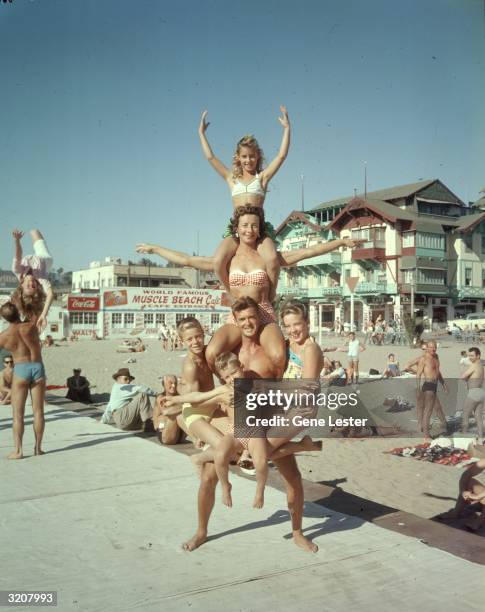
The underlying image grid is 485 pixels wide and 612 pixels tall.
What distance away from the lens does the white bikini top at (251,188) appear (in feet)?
14.1

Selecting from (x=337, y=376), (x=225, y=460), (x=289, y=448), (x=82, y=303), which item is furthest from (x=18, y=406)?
(x=82, y=303)

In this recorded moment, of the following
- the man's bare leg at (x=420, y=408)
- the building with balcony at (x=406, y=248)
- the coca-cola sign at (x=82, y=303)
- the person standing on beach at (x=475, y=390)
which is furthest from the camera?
the building with balcony at (x=406, y=248)

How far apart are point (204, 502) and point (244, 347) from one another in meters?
1.08

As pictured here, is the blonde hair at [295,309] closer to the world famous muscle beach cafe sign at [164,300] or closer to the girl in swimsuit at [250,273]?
the girl in swimsuit at [250,273]

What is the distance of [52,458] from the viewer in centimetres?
684

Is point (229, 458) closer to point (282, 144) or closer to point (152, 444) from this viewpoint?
point (282, 144)

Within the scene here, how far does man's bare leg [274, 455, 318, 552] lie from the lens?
3959 mm

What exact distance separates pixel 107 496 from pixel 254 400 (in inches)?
90.6

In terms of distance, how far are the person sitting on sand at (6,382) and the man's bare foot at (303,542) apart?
9.06 metres

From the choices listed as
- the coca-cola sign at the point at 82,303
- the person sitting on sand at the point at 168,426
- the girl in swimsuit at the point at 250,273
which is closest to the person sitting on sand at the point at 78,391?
the person sitting on sand at the point at 168,426

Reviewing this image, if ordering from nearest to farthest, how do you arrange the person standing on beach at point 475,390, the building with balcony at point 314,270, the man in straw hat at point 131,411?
the man in straw hat at point 131,411 → the person standing on beach at point 475,390 → the building with balcony at point 314,270

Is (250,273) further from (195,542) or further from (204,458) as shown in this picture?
(195,542)

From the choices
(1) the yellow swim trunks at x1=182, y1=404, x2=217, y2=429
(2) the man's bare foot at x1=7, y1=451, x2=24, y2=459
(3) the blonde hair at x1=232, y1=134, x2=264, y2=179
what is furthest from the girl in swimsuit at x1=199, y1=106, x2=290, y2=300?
(2) the man's bare foot at x1=7, y1=451, x2=24, y2=459

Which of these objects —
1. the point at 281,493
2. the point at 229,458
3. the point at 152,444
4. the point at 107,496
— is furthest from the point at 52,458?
the point at 229,458
